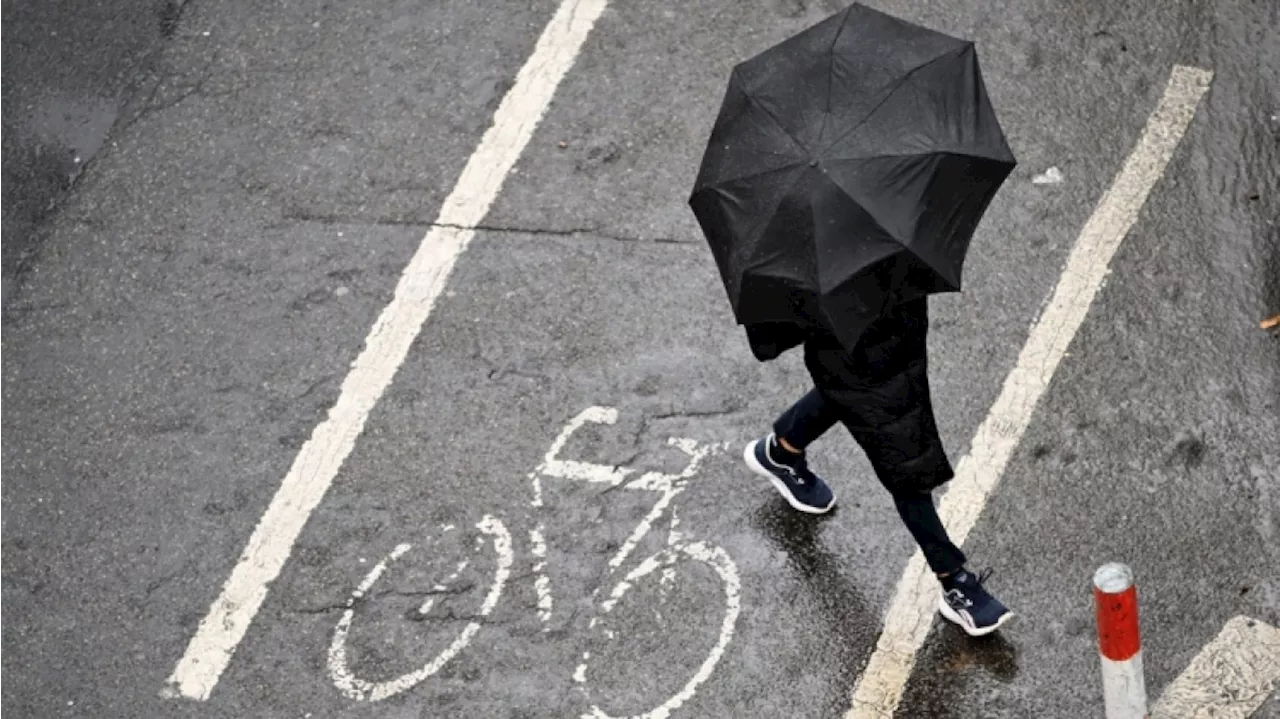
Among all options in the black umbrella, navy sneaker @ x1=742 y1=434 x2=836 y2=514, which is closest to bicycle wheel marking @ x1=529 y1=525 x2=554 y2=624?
navy sneaker @ x1=742 y1=434 x2=836 y2=514

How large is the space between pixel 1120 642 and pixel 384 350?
3.18m

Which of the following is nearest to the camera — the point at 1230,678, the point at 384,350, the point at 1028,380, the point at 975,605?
the point at 1230,678

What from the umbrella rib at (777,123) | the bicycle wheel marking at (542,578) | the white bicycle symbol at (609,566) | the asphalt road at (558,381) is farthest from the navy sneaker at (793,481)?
the umbrella rib at (777,123)

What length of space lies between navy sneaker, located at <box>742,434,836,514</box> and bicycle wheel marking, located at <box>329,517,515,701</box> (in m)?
0.92

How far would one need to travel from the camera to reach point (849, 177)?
5.08 m

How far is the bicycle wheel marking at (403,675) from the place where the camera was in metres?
6.21

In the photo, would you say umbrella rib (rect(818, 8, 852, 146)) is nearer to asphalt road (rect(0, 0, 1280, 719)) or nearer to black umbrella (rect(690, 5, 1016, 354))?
black umbrella (rect(690, 5, 1016, 354))

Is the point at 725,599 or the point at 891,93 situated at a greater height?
the point at 891,93

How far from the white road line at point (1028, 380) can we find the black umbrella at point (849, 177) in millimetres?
1305

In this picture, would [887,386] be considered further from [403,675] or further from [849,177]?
[403,675]

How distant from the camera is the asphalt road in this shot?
6191 millimetres

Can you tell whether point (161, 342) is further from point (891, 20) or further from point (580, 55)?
point (891, 20)

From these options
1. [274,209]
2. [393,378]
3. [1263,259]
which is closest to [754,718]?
[393,378]

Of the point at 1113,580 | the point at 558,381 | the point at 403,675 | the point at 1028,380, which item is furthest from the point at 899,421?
the point at 403,675
